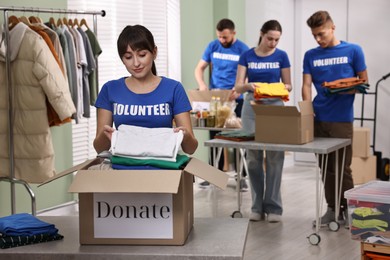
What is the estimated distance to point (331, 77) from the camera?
17.4 feet

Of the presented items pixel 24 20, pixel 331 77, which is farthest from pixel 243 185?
pixel 24 20

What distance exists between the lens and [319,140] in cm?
520

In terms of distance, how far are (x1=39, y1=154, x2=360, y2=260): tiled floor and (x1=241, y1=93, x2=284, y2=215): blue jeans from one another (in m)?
0.14

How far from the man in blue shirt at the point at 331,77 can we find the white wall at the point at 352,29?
2738mm

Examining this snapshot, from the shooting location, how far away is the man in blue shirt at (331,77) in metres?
5.22

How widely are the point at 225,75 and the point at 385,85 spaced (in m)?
1.98

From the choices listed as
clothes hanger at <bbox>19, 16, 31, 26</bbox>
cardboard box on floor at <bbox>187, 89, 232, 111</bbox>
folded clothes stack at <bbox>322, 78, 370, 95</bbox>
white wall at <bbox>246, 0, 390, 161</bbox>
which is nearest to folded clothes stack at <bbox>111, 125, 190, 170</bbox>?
clothes hanger at <bbox>19, 16, 31, 26</bbox>

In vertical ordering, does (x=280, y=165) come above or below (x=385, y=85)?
below

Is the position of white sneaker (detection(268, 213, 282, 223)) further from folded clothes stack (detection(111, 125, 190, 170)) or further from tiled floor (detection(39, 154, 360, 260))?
folded clothes stack (detection(111, 125, 190, 170))

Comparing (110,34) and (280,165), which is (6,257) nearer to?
(280,165)

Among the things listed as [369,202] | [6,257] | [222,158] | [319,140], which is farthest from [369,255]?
[222,158]

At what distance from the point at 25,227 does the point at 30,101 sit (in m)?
2.44

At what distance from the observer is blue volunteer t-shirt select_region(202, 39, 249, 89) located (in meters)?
6.94

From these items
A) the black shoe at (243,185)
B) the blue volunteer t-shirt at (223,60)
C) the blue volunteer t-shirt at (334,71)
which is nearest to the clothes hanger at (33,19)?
the blue volunteer t-shirt at (334,71)
